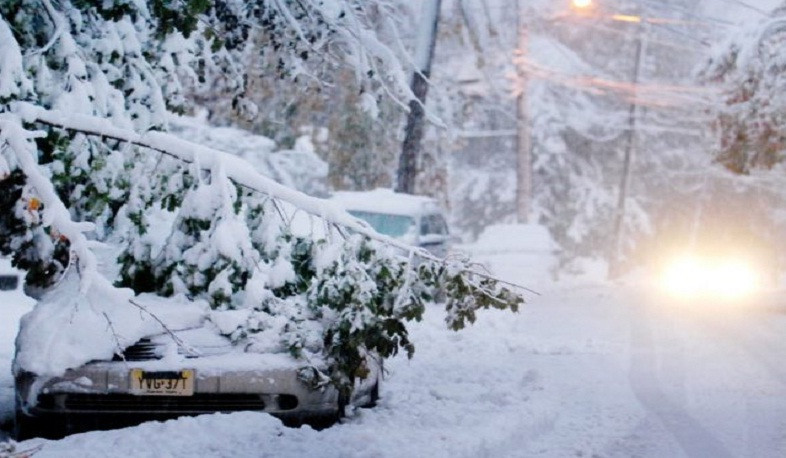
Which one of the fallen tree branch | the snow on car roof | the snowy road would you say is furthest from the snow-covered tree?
the fallen tree branch

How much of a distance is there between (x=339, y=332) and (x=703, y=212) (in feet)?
123

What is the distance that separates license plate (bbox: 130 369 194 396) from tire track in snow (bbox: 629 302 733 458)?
3527mm

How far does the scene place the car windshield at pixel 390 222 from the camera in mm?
16312

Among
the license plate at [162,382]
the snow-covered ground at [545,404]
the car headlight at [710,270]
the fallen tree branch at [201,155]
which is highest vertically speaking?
the fallen tree branch at [201,155]

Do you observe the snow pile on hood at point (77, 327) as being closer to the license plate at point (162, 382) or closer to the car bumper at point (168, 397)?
the car bumper at point (168, 397)

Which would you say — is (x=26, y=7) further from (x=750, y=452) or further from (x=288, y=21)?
(x=750, y=452)

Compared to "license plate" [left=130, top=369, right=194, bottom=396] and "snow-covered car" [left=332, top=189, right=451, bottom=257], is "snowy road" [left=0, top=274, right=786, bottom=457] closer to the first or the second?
"license plate" [left=130, top=369, right=194, bottom=396]

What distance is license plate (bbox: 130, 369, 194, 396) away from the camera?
5758mm

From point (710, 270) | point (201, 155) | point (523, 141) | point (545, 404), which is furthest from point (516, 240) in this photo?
point (710, 270)

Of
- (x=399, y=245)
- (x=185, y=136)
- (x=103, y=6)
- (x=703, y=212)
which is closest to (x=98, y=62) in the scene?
(x=103, y=6)

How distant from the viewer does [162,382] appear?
5.80 m

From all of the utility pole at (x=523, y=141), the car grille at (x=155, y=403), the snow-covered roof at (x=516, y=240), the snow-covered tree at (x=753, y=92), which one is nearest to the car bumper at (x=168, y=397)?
the car grille at (x=155, y=403)

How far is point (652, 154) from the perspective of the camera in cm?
3934

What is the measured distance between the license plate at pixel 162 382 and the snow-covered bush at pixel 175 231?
0.28 meters
